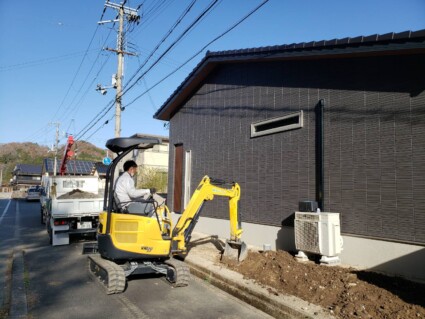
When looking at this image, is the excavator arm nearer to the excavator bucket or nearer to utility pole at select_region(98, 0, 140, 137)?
the excavator bucket

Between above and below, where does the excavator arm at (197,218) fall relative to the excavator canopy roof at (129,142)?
below

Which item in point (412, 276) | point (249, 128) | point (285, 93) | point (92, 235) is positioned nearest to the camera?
point (412, 276)

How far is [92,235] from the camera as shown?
13180 millimetres

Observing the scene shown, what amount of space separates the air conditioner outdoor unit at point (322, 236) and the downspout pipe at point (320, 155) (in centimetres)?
72

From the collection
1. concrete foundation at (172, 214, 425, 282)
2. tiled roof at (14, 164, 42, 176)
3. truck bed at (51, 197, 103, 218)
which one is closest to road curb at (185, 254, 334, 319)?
concrete foundation at (172, 214, 425, 282)

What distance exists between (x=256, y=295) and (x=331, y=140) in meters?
3.86

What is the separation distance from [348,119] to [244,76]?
14.5ft

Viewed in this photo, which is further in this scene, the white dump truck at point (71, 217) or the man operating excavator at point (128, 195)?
the white dump truck at point (71, 217)

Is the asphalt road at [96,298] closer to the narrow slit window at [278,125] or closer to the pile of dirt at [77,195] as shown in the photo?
the pile of dirt at [77,195]

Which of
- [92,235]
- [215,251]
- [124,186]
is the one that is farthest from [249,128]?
[92,235]

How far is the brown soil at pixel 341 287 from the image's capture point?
497 cm

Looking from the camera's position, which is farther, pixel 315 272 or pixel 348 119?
pixel 348 119

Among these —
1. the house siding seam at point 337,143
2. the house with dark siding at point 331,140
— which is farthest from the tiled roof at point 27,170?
the house siding seam at point 337,143

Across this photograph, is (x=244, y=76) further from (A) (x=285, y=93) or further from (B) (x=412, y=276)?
(B) (x=412, y=276)
